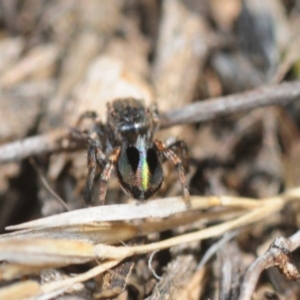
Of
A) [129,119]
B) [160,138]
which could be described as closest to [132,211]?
[129,119]

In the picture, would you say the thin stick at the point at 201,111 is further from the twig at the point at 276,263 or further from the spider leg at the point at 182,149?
the twig at the point at 276,263

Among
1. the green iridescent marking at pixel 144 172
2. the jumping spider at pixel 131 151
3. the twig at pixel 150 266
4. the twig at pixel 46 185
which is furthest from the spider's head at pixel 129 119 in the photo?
the twig at pixel 150 266

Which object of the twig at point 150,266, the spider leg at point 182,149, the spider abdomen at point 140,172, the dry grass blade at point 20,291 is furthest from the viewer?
the spider leg at point 182,149

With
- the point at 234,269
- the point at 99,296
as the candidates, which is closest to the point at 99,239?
the point at 99,296

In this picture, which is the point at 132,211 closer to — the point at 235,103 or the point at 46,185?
the point at 46,185

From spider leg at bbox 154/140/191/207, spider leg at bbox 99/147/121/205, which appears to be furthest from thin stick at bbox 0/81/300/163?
spider leg at bbox 99/147/121/205

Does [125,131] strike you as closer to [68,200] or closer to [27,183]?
[68,200]
